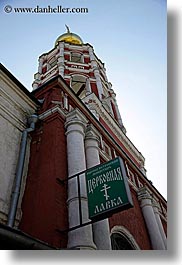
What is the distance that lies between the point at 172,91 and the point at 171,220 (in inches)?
74.5

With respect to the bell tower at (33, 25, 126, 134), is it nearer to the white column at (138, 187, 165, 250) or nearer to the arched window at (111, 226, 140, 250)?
the white column at (138, 187, 165, 250)

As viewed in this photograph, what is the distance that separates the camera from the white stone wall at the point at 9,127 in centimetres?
556

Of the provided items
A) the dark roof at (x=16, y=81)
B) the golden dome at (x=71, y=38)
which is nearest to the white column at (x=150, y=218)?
the dark roof at (x=16, y=81)

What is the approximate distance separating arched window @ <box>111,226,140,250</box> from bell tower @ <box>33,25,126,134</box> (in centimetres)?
709

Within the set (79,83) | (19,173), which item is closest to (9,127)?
(19,173)

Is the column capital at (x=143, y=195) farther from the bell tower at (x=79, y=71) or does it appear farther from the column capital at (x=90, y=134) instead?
the bell tower at (x=79, y=71)

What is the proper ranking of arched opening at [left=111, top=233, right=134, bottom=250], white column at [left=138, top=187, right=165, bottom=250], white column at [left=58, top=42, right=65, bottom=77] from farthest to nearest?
white column at [left=58, top=42, right=65, bottom=77]
white column at [left=138, top=187, right=165, bottom=250]
arched opening at [left=111, top=233, right=134, bottom=250]

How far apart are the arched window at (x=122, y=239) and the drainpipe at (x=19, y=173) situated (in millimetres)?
2339

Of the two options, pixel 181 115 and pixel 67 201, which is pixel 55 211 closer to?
pixel 67 201

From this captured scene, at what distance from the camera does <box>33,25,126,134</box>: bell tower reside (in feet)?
51.5

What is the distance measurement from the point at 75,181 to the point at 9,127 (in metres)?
1.87

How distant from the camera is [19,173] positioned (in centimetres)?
580

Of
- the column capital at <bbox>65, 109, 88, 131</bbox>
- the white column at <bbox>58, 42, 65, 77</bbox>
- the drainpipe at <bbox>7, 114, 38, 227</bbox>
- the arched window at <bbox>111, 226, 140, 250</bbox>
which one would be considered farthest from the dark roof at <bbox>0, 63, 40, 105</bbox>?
the white column at <bbox>58, 42, 65, 77</bbox>

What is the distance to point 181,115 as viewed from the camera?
4.84 meters
